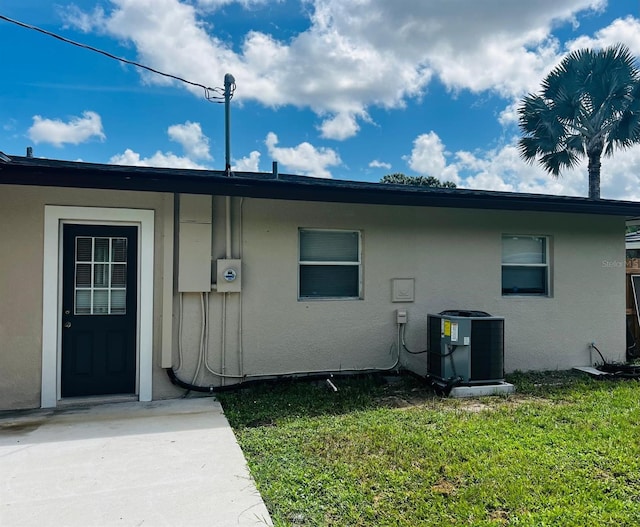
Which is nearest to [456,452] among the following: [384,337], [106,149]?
[384,337]

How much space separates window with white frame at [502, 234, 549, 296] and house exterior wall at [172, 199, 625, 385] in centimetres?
14

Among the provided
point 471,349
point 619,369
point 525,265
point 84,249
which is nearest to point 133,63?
point 84,249

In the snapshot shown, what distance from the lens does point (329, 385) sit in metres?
5.95

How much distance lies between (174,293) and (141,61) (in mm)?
5080

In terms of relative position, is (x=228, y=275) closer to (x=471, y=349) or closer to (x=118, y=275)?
(x=118, y=275)

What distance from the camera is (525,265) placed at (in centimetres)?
727

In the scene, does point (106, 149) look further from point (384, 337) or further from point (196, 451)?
point (196, 451)

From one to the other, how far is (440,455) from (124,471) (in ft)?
8.48

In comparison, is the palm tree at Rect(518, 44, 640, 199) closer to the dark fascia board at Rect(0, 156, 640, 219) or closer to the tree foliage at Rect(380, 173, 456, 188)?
the dark fascia board at Rect(0, 156, 640, 219)

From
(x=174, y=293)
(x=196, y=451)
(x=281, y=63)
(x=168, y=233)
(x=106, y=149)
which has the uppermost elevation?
(x=281, y=63)

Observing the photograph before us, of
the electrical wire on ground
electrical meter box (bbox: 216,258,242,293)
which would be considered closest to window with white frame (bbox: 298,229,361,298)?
electrical meter box (bbox: 216,258,242,293)

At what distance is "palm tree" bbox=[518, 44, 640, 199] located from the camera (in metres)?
13.8

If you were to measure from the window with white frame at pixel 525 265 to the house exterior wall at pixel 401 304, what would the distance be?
144mm

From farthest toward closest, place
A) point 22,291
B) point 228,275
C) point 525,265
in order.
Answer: point 525,265
point 228,275
point 22,291
